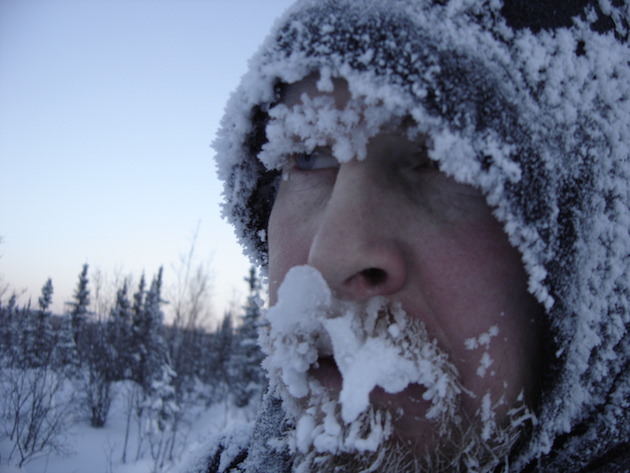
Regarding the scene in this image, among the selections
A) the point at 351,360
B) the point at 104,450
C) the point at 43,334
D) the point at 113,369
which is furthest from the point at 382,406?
the point at 43,334

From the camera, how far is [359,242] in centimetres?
95

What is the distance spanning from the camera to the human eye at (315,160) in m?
1.20

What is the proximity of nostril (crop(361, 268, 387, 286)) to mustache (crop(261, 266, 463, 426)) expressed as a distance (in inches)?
1.5

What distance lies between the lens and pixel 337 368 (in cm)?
96

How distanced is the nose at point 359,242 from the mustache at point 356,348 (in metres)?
0.04

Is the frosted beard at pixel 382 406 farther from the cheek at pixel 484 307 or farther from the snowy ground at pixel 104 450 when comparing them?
the snowy ground at pixel 104 450

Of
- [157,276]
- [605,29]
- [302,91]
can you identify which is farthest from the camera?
[157,276]

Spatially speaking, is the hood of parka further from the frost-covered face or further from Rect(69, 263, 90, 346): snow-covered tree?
Rect(69, 263, 90, 346): snow-covered tree

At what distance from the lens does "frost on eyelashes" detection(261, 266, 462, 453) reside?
85 centimetres

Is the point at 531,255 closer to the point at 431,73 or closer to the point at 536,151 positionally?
the point at 536,151

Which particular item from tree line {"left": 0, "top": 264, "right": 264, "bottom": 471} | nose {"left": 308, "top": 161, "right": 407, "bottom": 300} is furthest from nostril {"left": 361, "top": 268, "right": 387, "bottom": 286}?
tree line {"left": 0, "top": 264, "right": 264, "bottom": 471}

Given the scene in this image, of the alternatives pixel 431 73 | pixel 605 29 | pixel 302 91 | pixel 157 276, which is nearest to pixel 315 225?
pixel 302 91

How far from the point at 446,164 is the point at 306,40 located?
1.73 feet

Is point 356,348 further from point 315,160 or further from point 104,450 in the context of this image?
point 104,450
